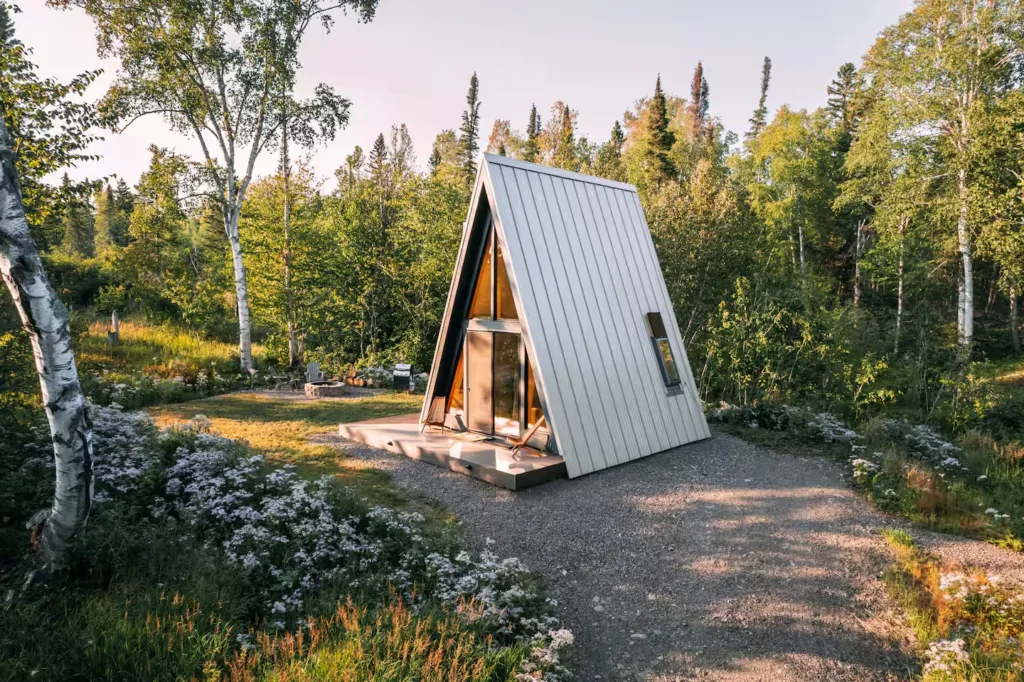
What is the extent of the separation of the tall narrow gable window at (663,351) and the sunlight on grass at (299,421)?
461cm

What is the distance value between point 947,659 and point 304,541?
15.5ft

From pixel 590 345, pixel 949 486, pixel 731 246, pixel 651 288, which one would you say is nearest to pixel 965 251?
pixel 731 246

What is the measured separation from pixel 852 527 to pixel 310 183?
16.4 m

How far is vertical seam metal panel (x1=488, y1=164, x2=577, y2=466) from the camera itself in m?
6.80

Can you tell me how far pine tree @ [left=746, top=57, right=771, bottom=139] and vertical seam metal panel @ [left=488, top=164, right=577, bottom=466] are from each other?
120 ft

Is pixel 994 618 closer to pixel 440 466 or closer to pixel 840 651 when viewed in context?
pixel 840 651

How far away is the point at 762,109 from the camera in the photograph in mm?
38000

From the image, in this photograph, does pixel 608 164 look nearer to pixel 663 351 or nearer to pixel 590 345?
pixel 663 351

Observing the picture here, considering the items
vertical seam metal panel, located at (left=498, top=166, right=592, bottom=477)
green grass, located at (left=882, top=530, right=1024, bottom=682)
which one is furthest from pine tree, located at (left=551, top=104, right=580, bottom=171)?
green grass, located at (left=882, top=530, right=1024, bottom=682)

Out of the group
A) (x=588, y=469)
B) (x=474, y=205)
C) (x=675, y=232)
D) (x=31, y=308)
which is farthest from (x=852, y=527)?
(x=675, y=232)

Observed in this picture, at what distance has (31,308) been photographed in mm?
3420

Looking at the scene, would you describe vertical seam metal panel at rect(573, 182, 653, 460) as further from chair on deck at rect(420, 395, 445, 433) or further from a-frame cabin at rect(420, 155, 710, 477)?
chair on deck at rect(420, 395, 445, 433)

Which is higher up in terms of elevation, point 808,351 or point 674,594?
point 808,351

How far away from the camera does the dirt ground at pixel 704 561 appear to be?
143 inches
